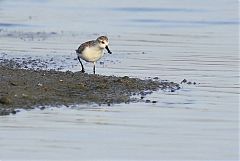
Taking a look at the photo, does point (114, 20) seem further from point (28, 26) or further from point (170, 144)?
point (170, 144)

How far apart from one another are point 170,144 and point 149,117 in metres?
1.56

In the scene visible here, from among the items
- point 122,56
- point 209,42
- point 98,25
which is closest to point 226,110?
point 122,56

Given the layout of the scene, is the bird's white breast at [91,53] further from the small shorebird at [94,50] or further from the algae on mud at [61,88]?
the algae on mud at [61,88]

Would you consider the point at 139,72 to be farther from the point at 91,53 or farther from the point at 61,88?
the point at 61,88

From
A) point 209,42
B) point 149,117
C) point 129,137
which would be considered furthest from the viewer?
point 209,42

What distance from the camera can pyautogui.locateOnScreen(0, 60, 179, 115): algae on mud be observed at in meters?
12.5

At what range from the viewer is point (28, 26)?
73.8ft

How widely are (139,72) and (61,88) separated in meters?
2.58

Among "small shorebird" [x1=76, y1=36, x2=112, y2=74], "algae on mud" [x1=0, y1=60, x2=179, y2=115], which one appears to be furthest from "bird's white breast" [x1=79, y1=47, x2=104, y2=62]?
"algae on mud" [x1=0, y1=60, x2=179, y2=115]

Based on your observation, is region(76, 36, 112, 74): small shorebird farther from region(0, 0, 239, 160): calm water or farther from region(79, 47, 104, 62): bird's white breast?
region(0, 0, 239, 160): calm water

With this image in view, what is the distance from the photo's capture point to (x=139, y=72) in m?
15.9

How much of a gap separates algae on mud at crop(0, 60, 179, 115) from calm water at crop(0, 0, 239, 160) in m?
0.34

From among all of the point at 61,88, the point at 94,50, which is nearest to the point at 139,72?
the point at 94,50

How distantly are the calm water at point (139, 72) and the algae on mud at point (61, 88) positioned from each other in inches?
13.5
